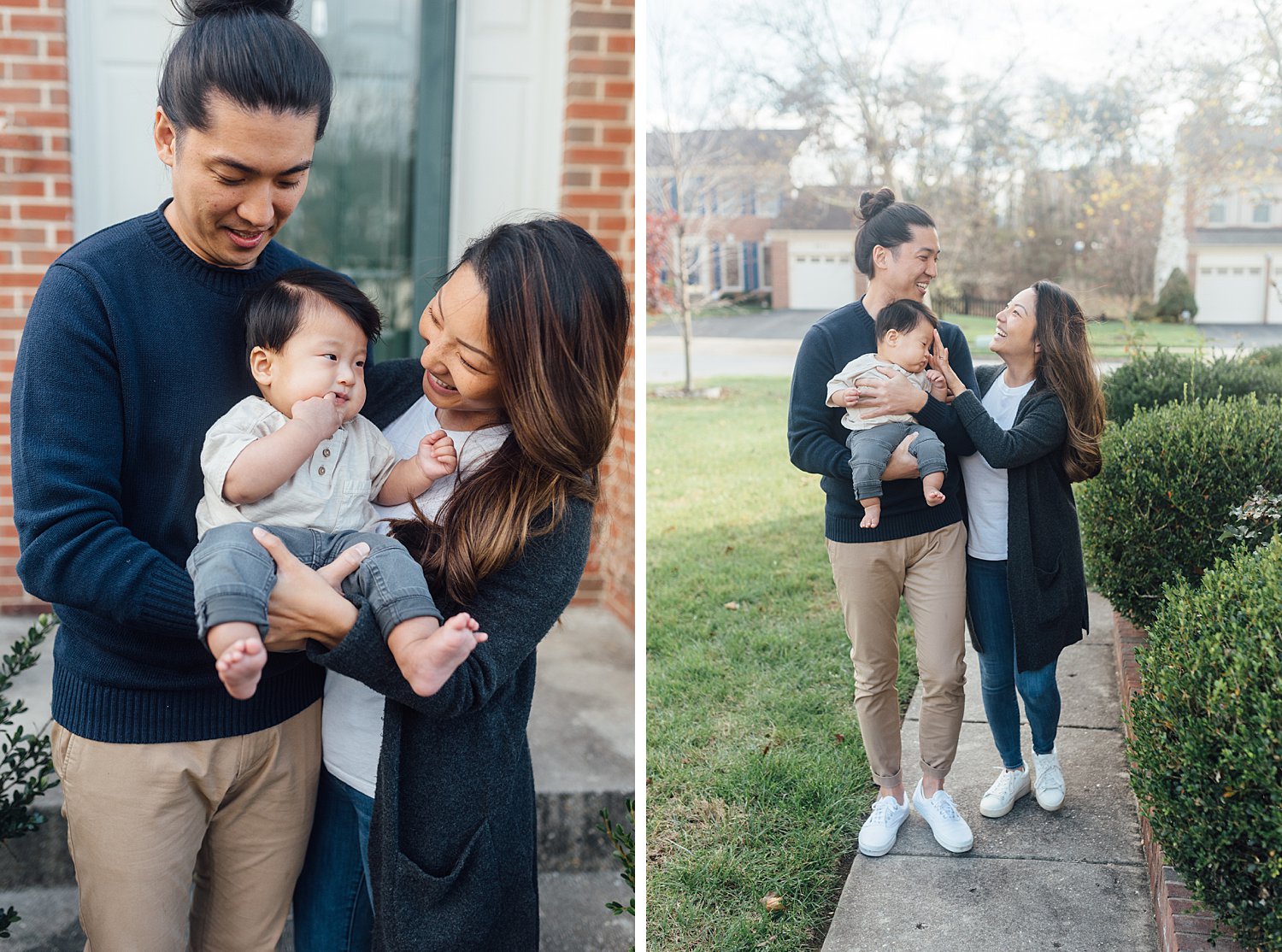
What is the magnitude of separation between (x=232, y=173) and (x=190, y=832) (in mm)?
1129

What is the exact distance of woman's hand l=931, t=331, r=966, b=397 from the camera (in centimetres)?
253

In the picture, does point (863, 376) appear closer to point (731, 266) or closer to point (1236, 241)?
point (1236, 241)

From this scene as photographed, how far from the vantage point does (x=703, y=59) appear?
4652 millimetres

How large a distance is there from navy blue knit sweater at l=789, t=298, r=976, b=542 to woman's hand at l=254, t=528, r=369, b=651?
139cm

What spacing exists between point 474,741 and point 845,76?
263 cm

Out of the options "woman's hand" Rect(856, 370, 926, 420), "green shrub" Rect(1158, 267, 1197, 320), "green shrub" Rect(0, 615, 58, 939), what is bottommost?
"green shrub" Rect(0, 615, 58, 939)

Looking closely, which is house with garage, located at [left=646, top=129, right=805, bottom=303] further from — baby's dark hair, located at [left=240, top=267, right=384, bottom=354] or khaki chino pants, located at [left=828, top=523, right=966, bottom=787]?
baby's dark hair, located at [left=240, top=267, right=384, bottom=354]

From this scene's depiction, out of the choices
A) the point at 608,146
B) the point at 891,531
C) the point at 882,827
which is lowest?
the point at 882,827

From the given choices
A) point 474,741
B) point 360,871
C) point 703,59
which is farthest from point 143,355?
point 703,59

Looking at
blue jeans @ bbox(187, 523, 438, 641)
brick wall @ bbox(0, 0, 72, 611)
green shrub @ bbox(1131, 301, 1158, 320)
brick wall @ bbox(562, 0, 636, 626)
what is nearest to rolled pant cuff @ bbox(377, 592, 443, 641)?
blue jeans @ bbox(187, 523, 438, 641)

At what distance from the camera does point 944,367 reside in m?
2.54

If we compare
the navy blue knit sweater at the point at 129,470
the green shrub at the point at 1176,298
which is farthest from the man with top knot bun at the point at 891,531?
the navy blue knit sweater at the point at 129,470

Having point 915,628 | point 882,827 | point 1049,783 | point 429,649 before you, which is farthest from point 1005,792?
point 429,649

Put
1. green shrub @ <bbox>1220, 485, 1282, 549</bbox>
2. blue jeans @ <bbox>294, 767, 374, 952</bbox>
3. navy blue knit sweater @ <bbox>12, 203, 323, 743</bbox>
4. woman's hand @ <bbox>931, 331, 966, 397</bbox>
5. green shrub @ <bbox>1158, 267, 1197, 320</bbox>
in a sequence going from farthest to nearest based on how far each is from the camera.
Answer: green shrub @ <bbox>1158, 267, 1197, 320</bbox> → green shrub @ <bbox>1220, 485, 1282, 549</bbox> → woman's hand @ <bbox>931, 331, 966, 397</bbox> → blue jeans @ <bbox>294, 767, 374, 952</bbox> → navy blue knit sweater @ <bbox>12, 203, 323, 743</bbox>
